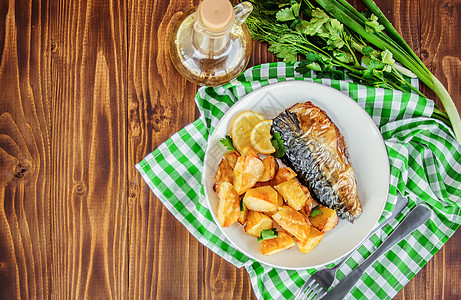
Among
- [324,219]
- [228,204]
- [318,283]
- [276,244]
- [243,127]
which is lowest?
[318,283]

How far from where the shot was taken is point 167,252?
7.98 ft

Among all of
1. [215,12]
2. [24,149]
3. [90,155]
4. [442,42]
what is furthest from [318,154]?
[24,149]

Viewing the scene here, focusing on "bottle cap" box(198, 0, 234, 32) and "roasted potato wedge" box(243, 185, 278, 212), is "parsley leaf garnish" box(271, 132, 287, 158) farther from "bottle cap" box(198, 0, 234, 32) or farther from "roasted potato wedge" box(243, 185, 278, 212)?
"bottle cap" box(198, 0, 234, 32)

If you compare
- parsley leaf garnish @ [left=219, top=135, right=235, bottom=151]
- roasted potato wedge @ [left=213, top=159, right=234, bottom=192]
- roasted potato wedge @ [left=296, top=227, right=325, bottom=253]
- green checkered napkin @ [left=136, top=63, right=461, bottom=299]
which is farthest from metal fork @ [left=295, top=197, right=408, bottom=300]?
parsley leaf garnish @ [left=219, top=135, right=235, bottom=151]

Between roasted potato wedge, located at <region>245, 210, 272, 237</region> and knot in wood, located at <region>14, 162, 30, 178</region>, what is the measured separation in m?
1.28

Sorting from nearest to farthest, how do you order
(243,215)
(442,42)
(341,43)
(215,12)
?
(215,12) < (243,215) < (341,43) < (442,42)

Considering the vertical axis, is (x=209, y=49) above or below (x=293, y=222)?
above

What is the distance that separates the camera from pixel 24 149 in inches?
95.2

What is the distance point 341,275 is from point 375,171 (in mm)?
627

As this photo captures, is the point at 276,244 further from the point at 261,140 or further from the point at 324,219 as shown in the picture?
the point at 261,140

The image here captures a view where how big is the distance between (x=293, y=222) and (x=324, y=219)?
0.58 ft

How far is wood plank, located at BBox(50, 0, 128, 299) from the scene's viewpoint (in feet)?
7.92

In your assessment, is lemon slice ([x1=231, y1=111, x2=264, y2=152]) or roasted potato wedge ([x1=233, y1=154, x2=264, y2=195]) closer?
roasted potato wedge ([x1=233, y1=154, x2=264, y2=195])

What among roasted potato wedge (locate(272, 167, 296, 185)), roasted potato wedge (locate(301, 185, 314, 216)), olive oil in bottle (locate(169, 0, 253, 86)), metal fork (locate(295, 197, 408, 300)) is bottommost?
metal fork (locate(295, 197, 408, 300))
